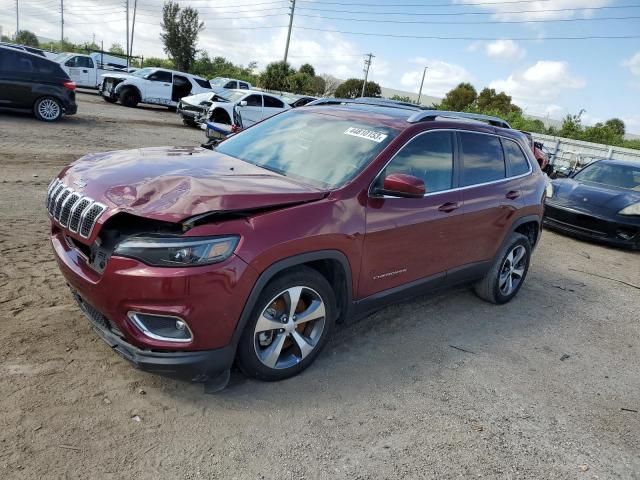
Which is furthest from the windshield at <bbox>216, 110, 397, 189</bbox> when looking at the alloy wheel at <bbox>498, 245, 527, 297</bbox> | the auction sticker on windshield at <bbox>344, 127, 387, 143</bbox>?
the alloy wheel at <bbox>498, 245, 527, 297</bbox>

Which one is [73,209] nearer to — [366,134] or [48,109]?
[366,134]

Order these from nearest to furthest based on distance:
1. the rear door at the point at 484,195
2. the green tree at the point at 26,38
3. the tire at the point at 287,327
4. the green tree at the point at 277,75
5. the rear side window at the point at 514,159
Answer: the tire at the point at 287,327
the rear door at the point at 484,195
the rear side window at the point at 514,159
the green tree at the point at 277,75
the green tree at the point at 26,38

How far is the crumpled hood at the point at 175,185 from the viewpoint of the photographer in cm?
274

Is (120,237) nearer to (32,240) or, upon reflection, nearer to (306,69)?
(32,240)

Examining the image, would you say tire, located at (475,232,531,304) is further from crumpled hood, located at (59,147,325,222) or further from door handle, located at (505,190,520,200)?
crumpled hood, located at (59,147,325,222)

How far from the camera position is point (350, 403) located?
3209mm

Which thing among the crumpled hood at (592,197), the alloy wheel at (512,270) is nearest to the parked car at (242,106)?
the crumpled hood at (592,197)

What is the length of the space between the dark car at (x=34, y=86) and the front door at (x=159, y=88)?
28.7ft

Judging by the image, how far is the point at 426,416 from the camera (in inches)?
126

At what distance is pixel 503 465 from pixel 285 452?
4.09ft

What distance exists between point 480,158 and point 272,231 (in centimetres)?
253

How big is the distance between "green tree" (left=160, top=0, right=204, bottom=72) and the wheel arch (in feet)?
155

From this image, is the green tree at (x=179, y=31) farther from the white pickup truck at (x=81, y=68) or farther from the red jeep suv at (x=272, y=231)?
the red jeep suv at (x=272, y=231)

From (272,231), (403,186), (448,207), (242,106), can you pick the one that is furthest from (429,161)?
(242,106)
